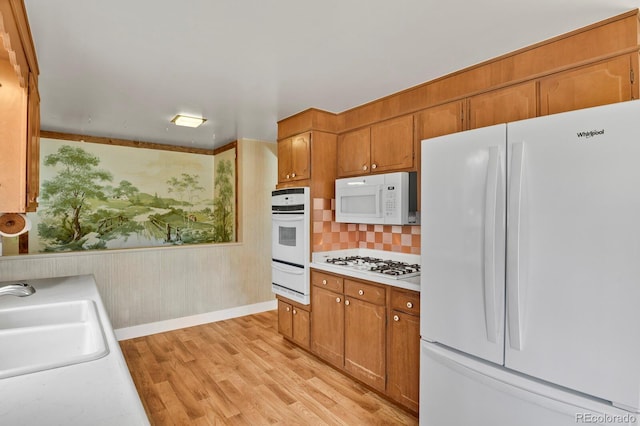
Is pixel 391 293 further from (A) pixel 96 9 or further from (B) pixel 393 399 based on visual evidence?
(A) pixel 96 9

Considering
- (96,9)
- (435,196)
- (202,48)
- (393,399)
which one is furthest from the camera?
(393,399)

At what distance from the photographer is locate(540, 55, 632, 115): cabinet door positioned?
1665 mm

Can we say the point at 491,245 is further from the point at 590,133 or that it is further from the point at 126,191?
the point at 126,191

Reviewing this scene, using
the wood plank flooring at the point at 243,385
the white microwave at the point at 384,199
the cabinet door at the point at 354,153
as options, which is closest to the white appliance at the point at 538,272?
the white microwave at the point at 384,199

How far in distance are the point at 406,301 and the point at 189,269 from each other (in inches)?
113

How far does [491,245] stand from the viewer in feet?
5.02

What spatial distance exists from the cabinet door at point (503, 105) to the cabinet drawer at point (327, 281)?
157 cm

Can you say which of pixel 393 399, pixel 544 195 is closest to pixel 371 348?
pixel 393 399

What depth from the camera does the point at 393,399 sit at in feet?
7.75

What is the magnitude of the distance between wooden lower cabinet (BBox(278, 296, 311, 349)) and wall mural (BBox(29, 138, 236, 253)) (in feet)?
5.15

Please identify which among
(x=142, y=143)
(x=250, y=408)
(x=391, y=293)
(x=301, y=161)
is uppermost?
(x=142, y=143)

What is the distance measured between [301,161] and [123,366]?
8.01 feet

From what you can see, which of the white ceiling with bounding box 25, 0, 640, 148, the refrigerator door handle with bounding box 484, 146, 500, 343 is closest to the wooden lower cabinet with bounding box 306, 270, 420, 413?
the refrigerator door handle with bounding box 484, 146, 500, 343

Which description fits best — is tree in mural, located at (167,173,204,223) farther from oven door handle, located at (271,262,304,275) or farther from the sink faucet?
the sink faucet
